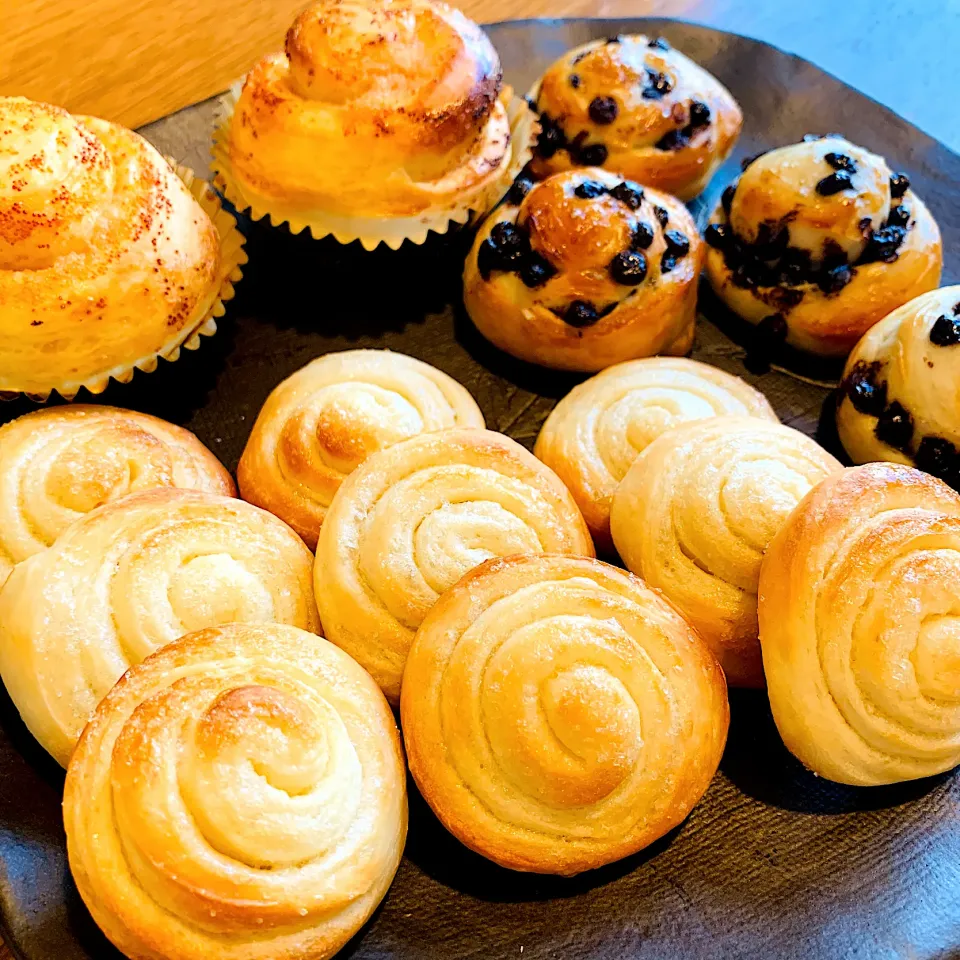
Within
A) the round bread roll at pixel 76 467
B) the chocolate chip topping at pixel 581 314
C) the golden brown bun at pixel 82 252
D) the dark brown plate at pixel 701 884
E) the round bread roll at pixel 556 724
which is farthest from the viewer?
the chocolate chip topping at pixel 581 314

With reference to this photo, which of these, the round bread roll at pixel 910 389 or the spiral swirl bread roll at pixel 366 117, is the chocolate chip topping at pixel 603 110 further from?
the round bread roll at pixel 910 389

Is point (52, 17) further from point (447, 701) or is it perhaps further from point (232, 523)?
point (447, 701)

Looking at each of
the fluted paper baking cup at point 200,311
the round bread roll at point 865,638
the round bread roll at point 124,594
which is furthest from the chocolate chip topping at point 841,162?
the round bread roll at point 124,594

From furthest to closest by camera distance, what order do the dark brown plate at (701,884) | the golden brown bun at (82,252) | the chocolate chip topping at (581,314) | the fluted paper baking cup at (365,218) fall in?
1. the fluted paper baking cup at (365,218)
2. the chocolate chip topping at (581,314)
3. the golden brown bun at (82,252)
4. the dark brown plate at (701,884)

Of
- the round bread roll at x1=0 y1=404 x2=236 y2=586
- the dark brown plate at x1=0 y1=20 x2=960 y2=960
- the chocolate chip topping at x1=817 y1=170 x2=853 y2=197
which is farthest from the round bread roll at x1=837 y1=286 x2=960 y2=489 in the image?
the round bread roll at x1=0 y1=404 x2=236 y2=586

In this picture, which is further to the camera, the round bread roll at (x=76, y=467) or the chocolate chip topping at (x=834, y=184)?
the chocolate chip topping at (x=834, y=184)

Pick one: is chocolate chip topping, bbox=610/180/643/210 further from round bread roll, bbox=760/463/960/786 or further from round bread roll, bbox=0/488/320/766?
round bread roll, bbox=0/488/320/766
